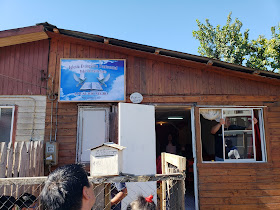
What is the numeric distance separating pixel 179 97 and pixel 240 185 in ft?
8.72

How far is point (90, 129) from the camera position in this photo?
21.2 ft

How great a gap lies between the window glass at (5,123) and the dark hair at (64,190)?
565 centimetres

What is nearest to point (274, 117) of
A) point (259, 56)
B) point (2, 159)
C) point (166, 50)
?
point (166, 50)

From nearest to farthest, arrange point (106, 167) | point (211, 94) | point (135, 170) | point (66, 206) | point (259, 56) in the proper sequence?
point (66, 206) → point (106, 167) → point (135, 170) → point (211, 94) → point (259, 56)

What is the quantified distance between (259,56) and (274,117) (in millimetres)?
13789

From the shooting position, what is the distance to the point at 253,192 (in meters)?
6.20

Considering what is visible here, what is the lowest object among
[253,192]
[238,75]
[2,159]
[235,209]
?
[235,209]

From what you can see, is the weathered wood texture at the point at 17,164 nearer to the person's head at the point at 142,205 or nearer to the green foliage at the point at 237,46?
the person's head at the point at 142,205

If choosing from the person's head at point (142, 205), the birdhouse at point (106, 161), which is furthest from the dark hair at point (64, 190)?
the birdhouse at point (106, 161)

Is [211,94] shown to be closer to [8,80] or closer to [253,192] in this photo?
[253,192]

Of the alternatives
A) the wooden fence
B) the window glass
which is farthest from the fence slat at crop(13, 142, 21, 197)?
the window glass

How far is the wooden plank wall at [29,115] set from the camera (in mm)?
6352

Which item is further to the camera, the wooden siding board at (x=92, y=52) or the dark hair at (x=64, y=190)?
the wooden siding board at (x=92, y=52)

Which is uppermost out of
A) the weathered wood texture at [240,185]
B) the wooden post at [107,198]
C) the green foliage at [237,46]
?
the green foliage at [237,46]
